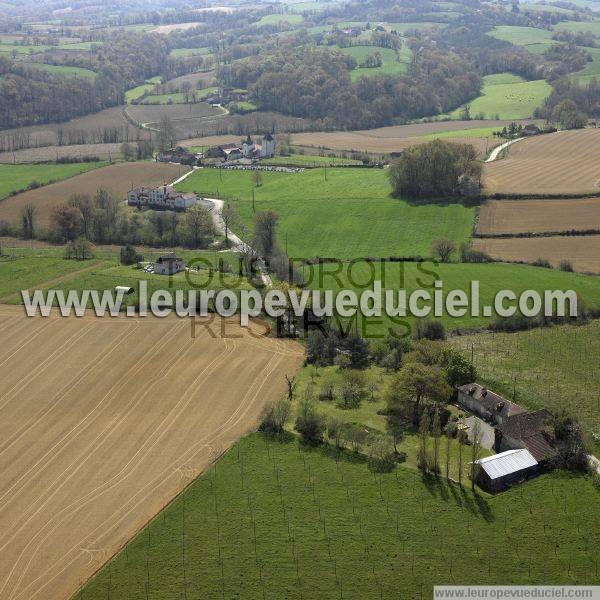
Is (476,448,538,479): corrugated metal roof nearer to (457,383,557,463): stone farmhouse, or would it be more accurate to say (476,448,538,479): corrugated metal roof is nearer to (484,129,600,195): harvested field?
(457,383,557,463): stone farmhouse

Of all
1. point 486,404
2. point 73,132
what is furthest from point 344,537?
point 73,132

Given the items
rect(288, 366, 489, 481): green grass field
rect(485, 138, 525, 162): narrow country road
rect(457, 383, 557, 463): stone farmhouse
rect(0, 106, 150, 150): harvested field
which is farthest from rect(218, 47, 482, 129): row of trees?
rect(457, 383, 557, 463): stone farmhouse

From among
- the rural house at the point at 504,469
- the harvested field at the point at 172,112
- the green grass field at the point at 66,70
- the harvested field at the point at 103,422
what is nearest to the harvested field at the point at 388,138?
the harvested field at the point at 172,112

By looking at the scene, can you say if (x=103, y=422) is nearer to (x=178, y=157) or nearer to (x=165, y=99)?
(x=178, y=157)

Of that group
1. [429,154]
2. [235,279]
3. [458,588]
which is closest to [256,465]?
[458,588]

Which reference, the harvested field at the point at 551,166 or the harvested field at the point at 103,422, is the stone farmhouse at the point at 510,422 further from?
the harvested field at the point at 551,166

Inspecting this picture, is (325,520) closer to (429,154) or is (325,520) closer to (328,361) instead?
(328,361)
